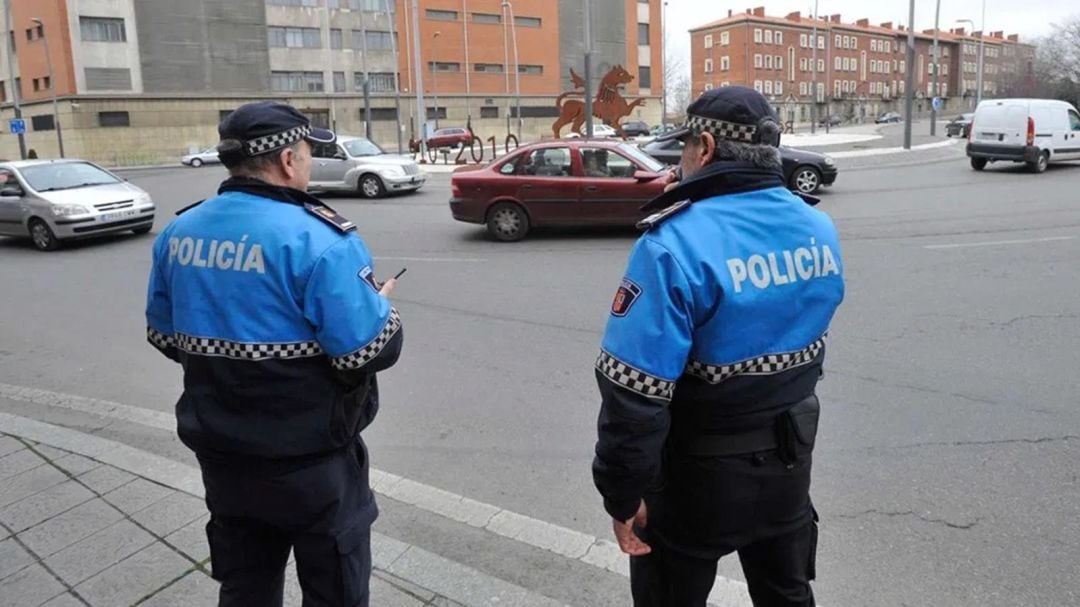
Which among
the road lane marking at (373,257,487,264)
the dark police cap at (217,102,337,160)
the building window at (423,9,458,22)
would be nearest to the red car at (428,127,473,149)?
the building window at (423,9,458,22)

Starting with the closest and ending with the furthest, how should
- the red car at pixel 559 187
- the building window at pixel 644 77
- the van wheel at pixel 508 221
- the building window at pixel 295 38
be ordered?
the red car at pixel 559 187, the van wheel at pixel 508 221, the building window at pixel 295 38, the building window at pixel 644 77

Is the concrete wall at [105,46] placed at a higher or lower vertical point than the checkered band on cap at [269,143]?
higher

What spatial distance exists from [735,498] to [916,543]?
1818mm

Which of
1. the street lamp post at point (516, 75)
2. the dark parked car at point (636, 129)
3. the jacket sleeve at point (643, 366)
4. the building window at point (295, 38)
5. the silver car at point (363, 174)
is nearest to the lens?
the jacket sleeve at point (643, 366)

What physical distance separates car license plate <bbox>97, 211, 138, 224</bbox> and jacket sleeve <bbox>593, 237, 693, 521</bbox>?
13.5 m

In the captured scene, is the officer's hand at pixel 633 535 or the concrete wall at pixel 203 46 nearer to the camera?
the officer's hand at pixel 633 535

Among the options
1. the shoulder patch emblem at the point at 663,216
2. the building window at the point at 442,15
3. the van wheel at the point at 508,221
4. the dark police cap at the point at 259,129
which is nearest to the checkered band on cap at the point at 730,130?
the shoulder patch emblem at the point at 663,216

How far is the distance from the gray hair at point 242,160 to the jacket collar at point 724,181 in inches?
44.7

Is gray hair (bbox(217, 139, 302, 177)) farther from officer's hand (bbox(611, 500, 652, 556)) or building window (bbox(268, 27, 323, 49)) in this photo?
building window (bbox(268, 27, 323, 49))

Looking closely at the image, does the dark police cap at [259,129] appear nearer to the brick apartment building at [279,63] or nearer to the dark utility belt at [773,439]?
the dark utility belt at [773,439]

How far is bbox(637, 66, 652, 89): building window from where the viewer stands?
255ft

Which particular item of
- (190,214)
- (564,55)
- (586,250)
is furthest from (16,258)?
(564,55)

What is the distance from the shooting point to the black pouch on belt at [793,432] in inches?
83.2

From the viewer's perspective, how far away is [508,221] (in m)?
12.4
